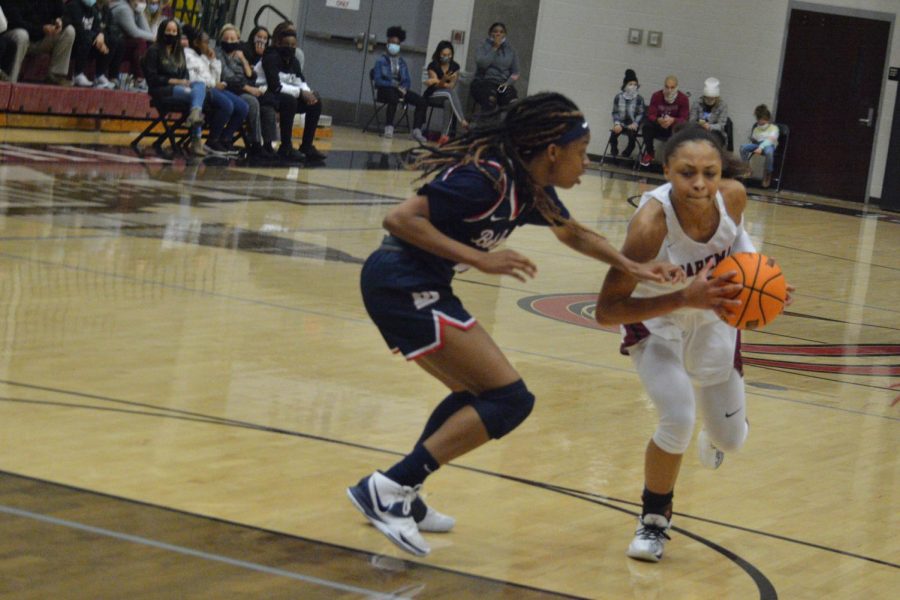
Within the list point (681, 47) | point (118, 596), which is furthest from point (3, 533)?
point (681, 47)

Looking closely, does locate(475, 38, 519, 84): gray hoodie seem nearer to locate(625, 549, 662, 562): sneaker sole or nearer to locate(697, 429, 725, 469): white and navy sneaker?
locate(697, 429, 725, 469): white and navy sneaker

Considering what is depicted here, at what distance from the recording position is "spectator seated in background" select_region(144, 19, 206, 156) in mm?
15336

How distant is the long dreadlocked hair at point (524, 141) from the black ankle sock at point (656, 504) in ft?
3.22

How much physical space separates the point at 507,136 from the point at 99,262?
473cm

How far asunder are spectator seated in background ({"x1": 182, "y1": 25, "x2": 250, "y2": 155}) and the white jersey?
11.9 meters

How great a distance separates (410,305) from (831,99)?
21066mm

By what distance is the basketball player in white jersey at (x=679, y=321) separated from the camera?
4445 millimetres

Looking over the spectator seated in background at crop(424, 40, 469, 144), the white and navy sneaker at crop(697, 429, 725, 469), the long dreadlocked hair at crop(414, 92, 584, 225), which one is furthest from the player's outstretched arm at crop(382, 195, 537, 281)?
the spectator seated in background at crop(424, 40, 469, 144)

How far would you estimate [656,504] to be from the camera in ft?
15.0

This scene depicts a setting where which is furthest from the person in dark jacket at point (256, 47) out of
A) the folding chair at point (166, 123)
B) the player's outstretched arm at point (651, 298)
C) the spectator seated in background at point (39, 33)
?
the player's outstretched arm at point (651, 298)

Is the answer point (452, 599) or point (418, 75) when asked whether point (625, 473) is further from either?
point (418, 75)

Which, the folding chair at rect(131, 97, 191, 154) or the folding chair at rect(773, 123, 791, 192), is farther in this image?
the folding chair at rect(773, 123, 791, 192)

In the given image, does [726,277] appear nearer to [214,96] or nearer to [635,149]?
[214,96]

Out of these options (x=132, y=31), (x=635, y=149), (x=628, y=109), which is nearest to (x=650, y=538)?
(x=132, y=31)
